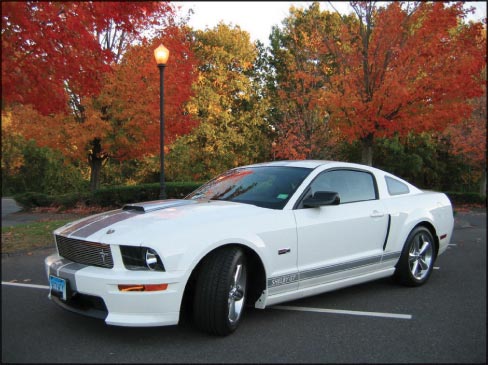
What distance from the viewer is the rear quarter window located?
5.36 meters

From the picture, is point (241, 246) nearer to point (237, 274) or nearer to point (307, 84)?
point (237, 274)

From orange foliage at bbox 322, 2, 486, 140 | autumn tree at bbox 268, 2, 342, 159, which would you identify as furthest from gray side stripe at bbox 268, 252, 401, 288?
autumn tree at bbox 268, 2, 342, 159

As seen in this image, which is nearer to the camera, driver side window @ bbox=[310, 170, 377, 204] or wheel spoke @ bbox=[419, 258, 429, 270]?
driver side window @ bbox=[310, 170, 377, 204]

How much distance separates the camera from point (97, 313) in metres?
3.37

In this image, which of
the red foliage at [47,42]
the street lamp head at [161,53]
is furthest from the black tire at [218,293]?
the street lamp head at [161,53]

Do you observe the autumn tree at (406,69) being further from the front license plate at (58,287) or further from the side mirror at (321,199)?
the front license plate at (58,287)

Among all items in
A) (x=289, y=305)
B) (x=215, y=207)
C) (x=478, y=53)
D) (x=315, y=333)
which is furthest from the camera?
(x=478, y=53)

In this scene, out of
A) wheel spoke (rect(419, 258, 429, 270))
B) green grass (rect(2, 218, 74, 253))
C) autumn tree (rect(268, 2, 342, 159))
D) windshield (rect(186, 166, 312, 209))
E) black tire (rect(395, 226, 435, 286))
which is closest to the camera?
windshield (rect(186, 166, 312, 209))

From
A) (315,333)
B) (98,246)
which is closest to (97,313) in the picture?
(98,246)

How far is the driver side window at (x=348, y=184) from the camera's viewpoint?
470 centimetres

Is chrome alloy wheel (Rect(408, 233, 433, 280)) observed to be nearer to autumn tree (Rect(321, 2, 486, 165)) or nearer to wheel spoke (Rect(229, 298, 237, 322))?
wheel spoke (Rect(229, 298, 237, 322))

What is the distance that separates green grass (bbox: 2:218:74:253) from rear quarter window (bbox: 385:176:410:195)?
595 cm

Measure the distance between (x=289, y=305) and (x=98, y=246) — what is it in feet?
6.77

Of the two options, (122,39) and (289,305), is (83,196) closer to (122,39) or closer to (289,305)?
(122,39)
